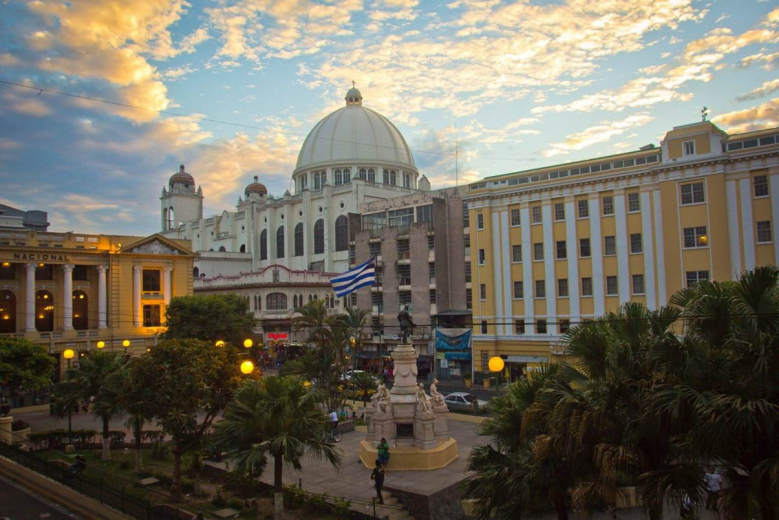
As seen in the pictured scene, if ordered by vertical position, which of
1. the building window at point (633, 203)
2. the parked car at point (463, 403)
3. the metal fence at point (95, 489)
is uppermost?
the building window at point (633, 203)

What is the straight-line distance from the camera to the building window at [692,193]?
35469mm

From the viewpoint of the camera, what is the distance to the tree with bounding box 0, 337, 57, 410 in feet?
99.8

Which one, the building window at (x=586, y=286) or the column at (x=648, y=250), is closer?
the column at (x=648, y=250)

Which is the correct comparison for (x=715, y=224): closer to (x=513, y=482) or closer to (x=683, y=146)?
(x=683, y=146)

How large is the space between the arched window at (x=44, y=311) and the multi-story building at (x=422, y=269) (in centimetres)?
2659

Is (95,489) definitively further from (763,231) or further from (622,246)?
(763,231)

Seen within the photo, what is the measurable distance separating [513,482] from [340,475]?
10.9 meters

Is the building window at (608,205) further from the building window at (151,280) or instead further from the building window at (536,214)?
the building window at (151,280)

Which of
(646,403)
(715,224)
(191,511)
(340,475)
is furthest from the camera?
(715,224)

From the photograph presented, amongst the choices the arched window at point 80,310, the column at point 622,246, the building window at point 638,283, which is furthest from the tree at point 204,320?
the building window at point 638,283

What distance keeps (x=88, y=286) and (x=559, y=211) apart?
3932 centimetres

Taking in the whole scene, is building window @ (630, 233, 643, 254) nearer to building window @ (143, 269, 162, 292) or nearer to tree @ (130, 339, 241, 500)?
tree @ (130, 339, 241, 500)

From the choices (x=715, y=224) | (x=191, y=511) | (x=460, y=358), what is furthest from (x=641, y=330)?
(x=460, y=358)

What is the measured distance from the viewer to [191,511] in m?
17.3
